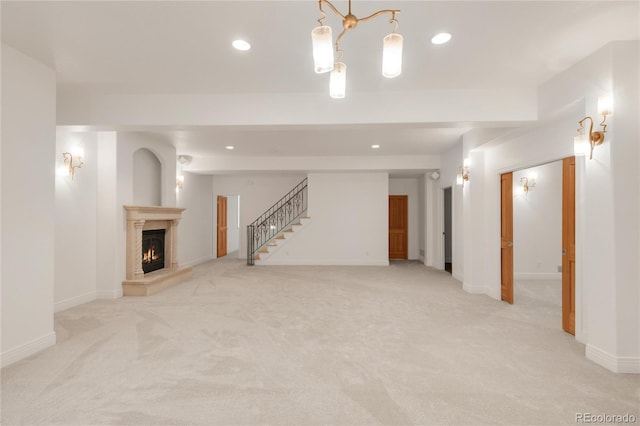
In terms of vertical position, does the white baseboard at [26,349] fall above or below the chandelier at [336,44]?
below

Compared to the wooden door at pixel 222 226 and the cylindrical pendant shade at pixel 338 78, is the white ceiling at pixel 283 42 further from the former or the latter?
the wooden door at pixel 222 226

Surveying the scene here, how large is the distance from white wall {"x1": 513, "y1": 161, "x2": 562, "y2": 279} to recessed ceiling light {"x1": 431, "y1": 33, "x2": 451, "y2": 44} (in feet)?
17.6

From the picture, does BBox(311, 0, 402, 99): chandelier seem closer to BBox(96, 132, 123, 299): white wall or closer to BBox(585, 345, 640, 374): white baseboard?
BBox(585, 345, 640, 374): white baseboard

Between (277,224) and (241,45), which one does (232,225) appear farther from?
(241,45)

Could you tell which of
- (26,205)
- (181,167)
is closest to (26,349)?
(26,205)

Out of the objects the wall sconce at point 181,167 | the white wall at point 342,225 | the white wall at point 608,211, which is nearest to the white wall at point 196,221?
the wall sconce at point 181,167

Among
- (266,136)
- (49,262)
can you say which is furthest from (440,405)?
(266,136)

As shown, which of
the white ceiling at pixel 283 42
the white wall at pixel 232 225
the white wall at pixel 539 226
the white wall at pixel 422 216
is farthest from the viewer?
the white wall at pixel 232 225

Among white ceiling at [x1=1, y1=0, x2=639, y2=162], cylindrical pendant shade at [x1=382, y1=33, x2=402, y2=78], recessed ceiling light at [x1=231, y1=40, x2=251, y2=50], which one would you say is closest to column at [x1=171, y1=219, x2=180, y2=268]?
white ceiling at [x1=1, y1=0, x2=639, y2=162]

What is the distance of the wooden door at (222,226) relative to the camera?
37.3ft

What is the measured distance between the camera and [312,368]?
3.04 meters

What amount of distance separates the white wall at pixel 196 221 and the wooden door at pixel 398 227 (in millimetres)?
6278

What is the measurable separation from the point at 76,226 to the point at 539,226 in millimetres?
9282


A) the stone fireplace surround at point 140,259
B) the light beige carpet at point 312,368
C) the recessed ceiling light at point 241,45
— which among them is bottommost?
the light beige carpet at point 312,368
